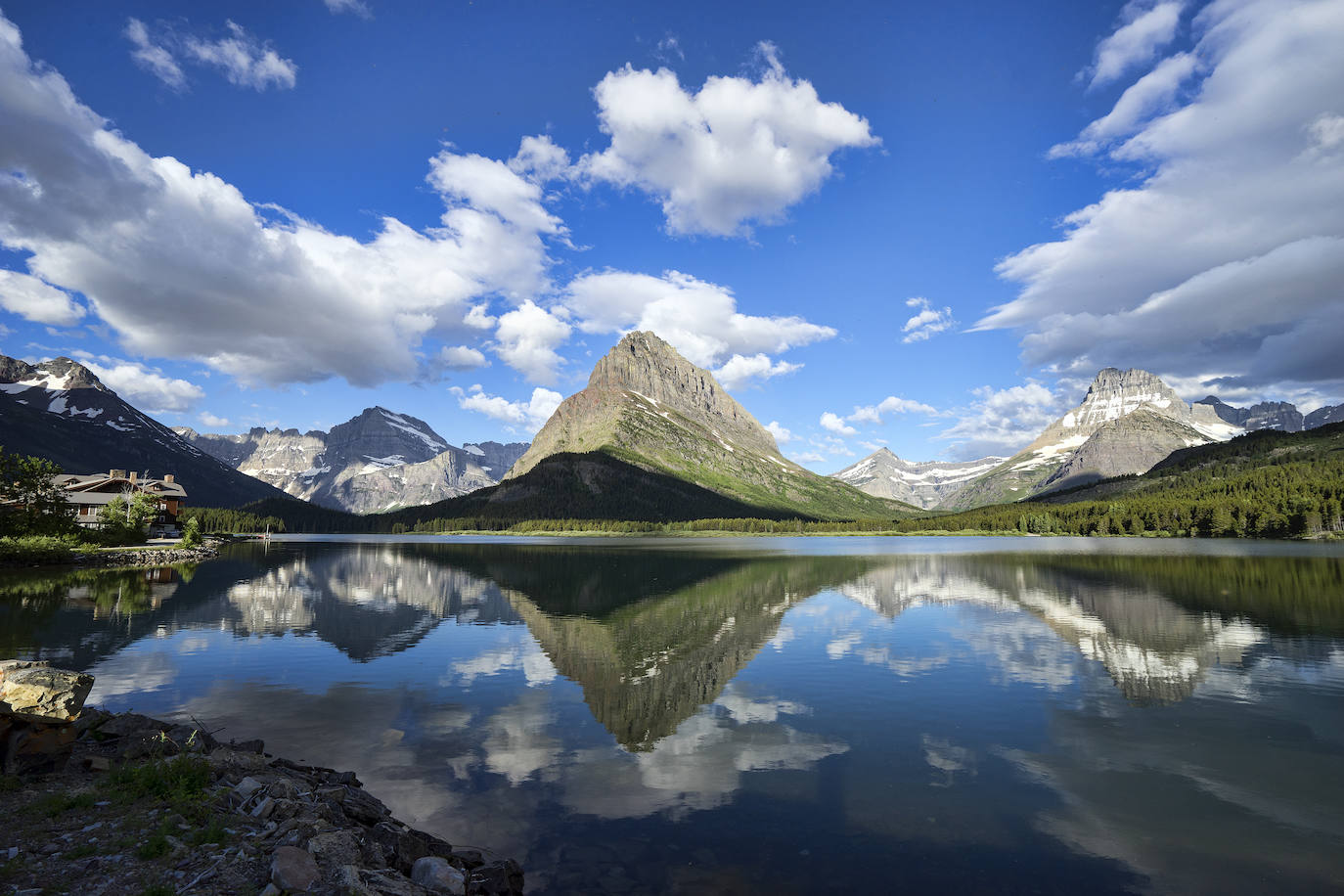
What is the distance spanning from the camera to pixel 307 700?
104 feet

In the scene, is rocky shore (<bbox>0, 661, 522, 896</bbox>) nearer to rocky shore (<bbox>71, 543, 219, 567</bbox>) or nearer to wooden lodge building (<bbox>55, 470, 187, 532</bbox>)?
rocky shore (<bbox>71, 543, 219, 567</bbox>)

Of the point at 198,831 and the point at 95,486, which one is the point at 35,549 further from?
the point at 198,831

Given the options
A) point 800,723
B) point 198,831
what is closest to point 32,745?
point 198,831

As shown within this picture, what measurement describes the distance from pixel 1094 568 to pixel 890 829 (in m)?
104

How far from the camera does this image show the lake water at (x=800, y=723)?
55.1 feet

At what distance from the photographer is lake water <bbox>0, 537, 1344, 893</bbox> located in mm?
16797

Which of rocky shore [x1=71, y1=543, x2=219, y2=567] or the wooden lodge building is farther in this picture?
the wooden lodge building

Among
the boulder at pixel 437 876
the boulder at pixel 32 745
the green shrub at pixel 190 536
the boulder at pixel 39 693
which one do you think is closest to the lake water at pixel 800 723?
the boulder at pixel 437 876

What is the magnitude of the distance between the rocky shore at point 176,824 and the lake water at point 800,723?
2.60 metres

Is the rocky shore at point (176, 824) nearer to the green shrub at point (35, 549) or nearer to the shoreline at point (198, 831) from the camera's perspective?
the shoreline at point (198, 831)

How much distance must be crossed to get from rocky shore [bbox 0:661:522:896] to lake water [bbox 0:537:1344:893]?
2595 mm

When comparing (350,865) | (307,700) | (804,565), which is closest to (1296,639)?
(350,865)

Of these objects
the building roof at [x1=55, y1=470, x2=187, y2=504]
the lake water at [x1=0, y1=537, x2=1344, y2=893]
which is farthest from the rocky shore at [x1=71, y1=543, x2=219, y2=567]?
the building roof at [x1=55, y1=470, x2=187, y2=504]

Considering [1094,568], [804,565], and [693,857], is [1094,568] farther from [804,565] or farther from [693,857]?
[693,857]
